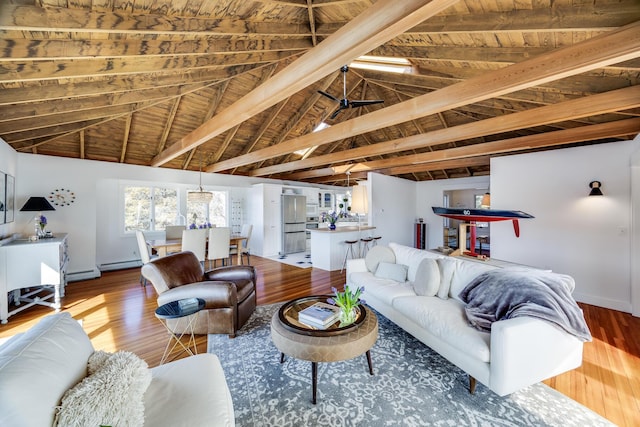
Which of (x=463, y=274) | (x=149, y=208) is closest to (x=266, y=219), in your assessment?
(x=149, y=208)

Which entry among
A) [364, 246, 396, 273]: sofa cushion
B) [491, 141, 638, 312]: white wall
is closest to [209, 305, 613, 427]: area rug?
[364, 246, 396, 273]: sofa cushion

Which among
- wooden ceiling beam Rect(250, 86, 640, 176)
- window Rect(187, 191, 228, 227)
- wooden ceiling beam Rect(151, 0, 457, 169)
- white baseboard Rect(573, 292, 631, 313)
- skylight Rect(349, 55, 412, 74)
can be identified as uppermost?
skylight Rect(349, 55, 412, 74)

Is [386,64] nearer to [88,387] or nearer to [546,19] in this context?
[546,19]

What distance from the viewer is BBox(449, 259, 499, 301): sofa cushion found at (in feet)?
8.94

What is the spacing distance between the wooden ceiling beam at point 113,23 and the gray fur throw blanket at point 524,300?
3316 mm

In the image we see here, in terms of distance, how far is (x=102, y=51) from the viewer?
220cm

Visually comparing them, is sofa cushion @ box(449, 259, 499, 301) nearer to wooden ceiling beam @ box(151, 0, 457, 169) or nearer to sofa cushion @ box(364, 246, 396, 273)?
sofa cushion @ box(364, 246, 396, 273)

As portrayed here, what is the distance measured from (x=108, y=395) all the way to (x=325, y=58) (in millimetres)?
2543

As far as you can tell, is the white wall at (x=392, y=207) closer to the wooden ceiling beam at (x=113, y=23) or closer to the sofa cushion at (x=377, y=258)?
the sofa cushion at (x=377, y=258)

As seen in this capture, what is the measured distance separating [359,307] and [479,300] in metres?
1.13

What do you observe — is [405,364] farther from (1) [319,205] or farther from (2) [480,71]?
(1) [319,205]

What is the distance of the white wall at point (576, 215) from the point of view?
12.5ft

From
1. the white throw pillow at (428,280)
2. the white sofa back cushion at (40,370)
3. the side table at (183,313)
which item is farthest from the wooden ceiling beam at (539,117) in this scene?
the white sofa back cushion at (40,370)

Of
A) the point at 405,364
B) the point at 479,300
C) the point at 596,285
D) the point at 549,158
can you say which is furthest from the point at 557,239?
the point at 405,364
